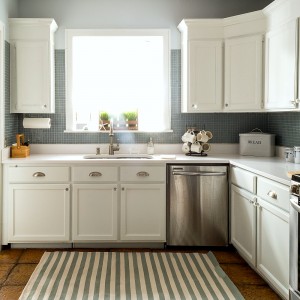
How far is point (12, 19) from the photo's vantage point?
390 centimetres

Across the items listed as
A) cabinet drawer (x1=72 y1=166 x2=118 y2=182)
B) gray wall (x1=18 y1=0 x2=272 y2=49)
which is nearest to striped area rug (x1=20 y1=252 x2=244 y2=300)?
cabinet drawer (x1=72 y1=166 x2=118 y2=182)

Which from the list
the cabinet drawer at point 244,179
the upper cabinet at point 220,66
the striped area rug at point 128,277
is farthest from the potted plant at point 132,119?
the striped area rug at point 128,277

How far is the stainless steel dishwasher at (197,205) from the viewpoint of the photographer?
368cm

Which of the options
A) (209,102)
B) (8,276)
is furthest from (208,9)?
(8,276)

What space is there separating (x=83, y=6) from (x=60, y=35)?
14.8 inches

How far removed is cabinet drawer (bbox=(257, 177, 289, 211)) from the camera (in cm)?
253

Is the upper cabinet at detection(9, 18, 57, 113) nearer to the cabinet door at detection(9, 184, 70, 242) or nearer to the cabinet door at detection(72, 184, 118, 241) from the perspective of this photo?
the cabinet door at detection(9, 184, 70, 242)

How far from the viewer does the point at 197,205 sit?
3.69 m

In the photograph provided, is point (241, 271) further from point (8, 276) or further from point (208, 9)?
point (208, 9)

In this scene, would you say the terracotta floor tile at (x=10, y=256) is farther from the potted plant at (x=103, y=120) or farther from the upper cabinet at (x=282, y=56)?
the upper cabinet at (x=282, y=56)

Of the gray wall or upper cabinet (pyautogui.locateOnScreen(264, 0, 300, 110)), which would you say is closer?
upper cabinet (pyautogui.locateOnScreen(264, 0, 300, 110))

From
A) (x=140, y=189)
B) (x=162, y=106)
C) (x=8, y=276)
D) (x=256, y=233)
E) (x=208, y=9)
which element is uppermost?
(x=208, y=9)

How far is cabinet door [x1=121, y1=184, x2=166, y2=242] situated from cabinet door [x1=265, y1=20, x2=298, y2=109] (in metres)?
1.24

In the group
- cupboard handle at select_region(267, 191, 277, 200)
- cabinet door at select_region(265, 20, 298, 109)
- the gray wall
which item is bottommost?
cupboard handle at select_region(267, 191, 277, 200)
